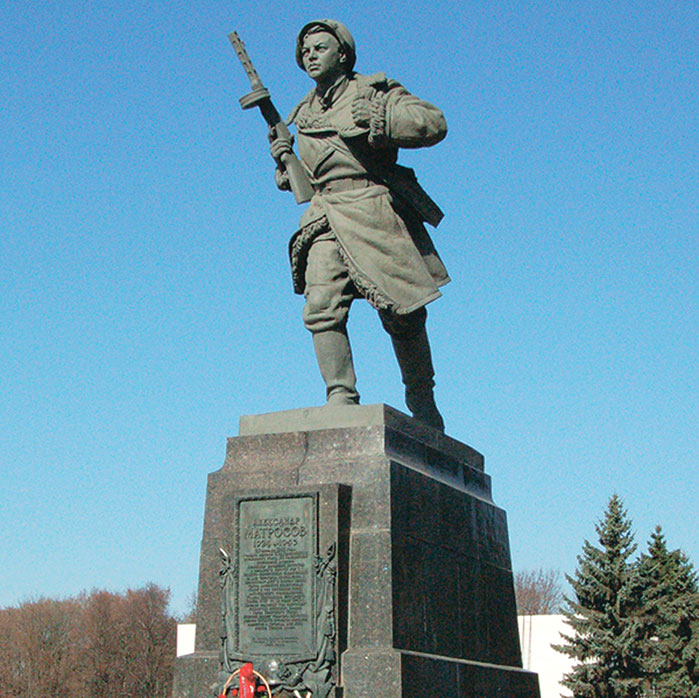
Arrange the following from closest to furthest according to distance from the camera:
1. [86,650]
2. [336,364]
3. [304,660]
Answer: [304,660] < [336,364] < [86,650]

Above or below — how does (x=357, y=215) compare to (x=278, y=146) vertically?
below

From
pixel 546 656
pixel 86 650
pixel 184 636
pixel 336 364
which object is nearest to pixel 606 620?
pixel 546 656

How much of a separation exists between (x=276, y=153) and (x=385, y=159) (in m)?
0.91

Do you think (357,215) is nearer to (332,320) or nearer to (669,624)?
(332,320)

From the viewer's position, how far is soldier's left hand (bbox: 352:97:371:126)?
8.03m

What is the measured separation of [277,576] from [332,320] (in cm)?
200

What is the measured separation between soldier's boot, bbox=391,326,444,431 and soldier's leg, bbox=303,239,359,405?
28.5 inches

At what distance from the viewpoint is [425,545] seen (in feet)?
24.2

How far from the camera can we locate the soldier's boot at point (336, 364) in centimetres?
785

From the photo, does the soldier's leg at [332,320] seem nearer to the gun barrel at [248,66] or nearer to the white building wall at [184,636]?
the gun barrel at [248,66]

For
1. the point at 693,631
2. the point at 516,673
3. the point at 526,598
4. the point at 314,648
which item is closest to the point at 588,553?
the point at 693,631

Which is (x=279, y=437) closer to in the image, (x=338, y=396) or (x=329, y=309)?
(x=338, y=396)

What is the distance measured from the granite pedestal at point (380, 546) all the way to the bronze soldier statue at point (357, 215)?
20.2 inches

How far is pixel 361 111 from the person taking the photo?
8055 millimetres
